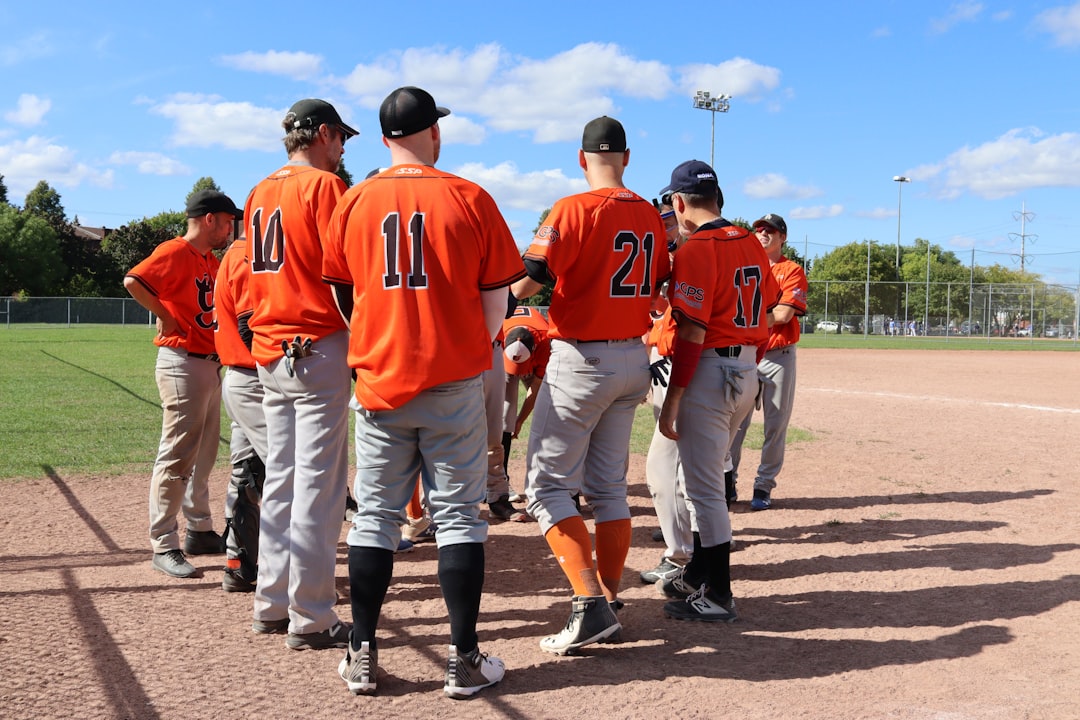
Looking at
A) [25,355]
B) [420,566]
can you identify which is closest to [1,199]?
[25,355]

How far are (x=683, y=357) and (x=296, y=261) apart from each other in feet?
6.36

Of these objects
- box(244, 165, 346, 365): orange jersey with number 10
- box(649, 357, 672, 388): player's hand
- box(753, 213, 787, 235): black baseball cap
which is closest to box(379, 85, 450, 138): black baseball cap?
box(244, 165, 346, 365): orange jersey with number 10

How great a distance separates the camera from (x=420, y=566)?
17.7 feet

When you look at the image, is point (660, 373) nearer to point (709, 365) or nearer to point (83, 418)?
point (709, 365)

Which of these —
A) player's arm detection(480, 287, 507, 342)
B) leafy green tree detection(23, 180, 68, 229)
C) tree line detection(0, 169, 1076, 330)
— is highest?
leafy green tree detection(23, 180, 68, 229)

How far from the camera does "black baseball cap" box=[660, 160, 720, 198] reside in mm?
4621

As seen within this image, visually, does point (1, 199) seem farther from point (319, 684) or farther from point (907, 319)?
point (319, 684)

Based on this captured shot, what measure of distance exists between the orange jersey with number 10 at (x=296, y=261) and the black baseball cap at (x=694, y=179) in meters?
1.86

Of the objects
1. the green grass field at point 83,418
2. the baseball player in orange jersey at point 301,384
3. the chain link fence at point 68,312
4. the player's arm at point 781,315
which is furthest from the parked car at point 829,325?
the baseball player in orange jersey at point 301,384

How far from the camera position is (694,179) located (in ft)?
15.2

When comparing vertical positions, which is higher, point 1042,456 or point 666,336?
point 666,336

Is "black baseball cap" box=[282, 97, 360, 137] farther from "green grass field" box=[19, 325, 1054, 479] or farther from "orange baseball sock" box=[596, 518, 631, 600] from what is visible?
"green grass field" box=[19, 325, 1054, 479]

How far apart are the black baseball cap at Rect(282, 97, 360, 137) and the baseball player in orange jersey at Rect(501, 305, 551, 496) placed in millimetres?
2203

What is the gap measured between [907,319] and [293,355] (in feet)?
170
